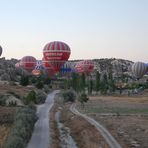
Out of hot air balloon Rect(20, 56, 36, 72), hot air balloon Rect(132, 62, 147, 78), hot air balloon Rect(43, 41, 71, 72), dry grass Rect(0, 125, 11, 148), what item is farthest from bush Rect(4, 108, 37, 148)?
hot air balloon Rect(20, 56, 36, 72)

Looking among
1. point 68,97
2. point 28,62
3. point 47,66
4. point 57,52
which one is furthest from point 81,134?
point 28,62

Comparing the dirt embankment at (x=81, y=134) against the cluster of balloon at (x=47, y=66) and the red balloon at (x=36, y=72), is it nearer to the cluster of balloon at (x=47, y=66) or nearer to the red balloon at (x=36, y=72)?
the cluster of balloon at (x=47, y=66)

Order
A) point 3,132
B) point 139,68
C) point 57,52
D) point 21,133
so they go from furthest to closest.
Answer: point 139,68 < point 57,52 < point 3,132 < point 21,133

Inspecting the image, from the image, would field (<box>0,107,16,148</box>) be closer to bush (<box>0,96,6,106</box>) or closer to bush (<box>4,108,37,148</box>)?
bush (<box>4,108,37,148</box>)

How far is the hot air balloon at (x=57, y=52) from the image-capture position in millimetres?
106438

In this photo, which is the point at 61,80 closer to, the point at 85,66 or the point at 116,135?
the point at 85,66

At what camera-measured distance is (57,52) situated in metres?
106

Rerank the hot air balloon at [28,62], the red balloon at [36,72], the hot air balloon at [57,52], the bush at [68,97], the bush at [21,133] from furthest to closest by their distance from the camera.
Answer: the red balloon at [36,72]
the hot air balloon at [28,62]
the hot air balloon at [57,52]
the bush at [68,97]
the bush at [21,133]

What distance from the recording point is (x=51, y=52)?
107625 millimetres

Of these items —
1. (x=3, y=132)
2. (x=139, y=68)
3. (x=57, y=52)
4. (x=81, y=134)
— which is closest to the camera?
(x=3, y=132)

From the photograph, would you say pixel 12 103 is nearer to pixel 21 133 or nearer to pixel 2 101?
pixel 2 101

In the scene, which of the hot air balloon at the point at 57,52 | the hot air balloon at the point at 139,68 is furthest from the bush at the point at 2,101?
the hot air balloon at the point at 139,68

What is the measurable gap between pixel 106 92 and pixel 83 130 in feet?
303

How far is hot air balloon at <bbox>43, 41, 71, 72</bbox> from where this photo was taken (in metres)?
106
